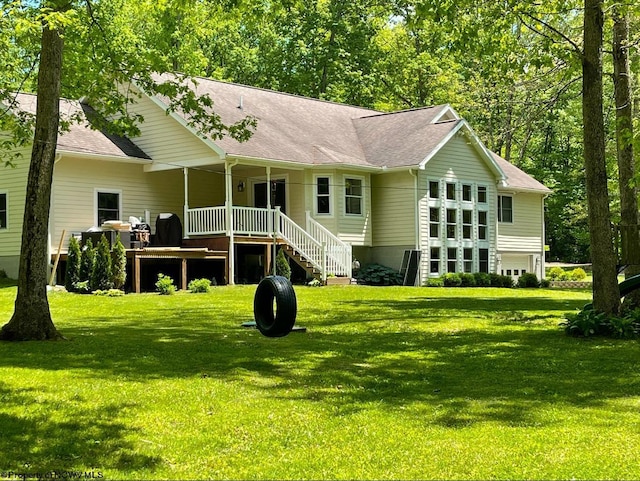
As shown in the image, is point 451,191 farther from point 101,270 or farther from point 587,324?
point 587,324

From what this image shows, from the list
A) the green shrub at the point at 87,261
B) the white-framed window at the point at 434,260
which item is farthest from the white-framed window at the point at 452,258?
the green shrub at the point at 87,261

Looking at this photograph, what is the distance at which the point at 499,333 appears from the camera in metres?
13.0

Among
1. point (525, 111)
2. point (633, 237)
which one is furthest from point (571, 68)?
point (633, 237)

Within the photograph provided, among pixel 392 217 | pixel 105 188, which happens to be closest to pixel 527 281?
pixel 392 217

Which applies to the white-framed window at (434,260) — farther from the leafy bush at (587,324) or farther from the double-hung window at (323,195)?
the leafy bush at (587,324)

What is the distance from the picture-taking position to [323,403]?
7918 mm

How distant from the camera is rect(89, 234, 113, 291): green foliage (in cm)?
2034

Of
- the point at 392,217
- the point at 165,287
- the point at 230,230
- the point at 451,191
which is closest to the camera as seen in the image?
the point at 165,287

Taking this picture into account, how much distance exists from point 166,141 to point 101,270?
6.88 metres

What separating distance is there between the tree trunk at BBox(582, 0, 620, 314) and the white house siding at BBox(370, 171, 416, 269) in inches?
608

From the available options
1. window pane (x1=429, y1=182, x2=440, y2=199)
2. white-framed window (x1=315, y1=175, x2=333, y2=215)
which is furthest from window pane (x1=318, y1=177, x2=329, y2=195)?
window pane (x1=429, y1=182, x2=440, y2=199)

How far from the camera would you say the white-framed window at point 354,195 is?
91.6 feet

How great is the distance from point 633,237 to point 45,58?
412 inches

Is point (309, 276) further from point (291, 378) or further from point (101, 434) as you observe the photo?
point (101, 434)
